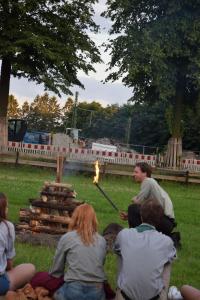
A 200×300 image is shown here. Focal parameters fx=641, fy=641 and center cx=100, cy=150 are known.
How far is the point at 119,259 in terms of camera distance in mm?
6223

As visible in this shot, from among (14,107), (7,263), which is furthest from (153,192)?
(14,107)

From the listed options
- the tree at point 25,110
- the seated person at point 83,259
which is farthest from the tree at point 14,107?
the seated person at point 83,259

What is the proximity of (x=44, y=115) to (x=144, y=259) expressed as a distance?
102800 mm

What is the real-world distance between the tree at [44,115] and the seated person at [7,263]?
323 ft

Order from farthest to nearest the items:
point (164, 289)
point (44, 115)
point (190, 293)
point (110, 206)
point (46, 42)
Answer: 1. point (44, 115)
2. point (46, 42)
3. point (110, 206)
4. point (190, 293)
5. point (164, 289)

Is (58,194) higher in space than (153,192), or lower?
lower

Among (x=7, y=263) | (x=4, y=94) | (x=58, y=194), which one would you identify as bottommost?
(x=7, y=263)

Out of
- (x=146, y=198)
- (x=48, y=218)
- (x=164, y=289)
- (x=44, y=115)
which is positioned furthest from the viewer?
(x=44, y=115)

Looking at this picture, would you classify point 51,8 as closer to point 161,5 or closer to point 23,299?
point 161,5

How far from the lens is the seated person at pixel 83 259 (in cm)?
607

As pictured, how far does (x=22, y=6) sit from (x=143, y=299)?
28.3 meters

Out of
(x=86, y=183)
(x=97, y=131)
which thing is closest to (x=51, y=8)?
(x=86, y=183)

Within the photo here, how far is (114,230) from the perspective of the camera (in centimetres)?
1050

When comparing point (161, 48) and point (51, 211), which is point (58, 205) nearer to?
point (51, 211)
